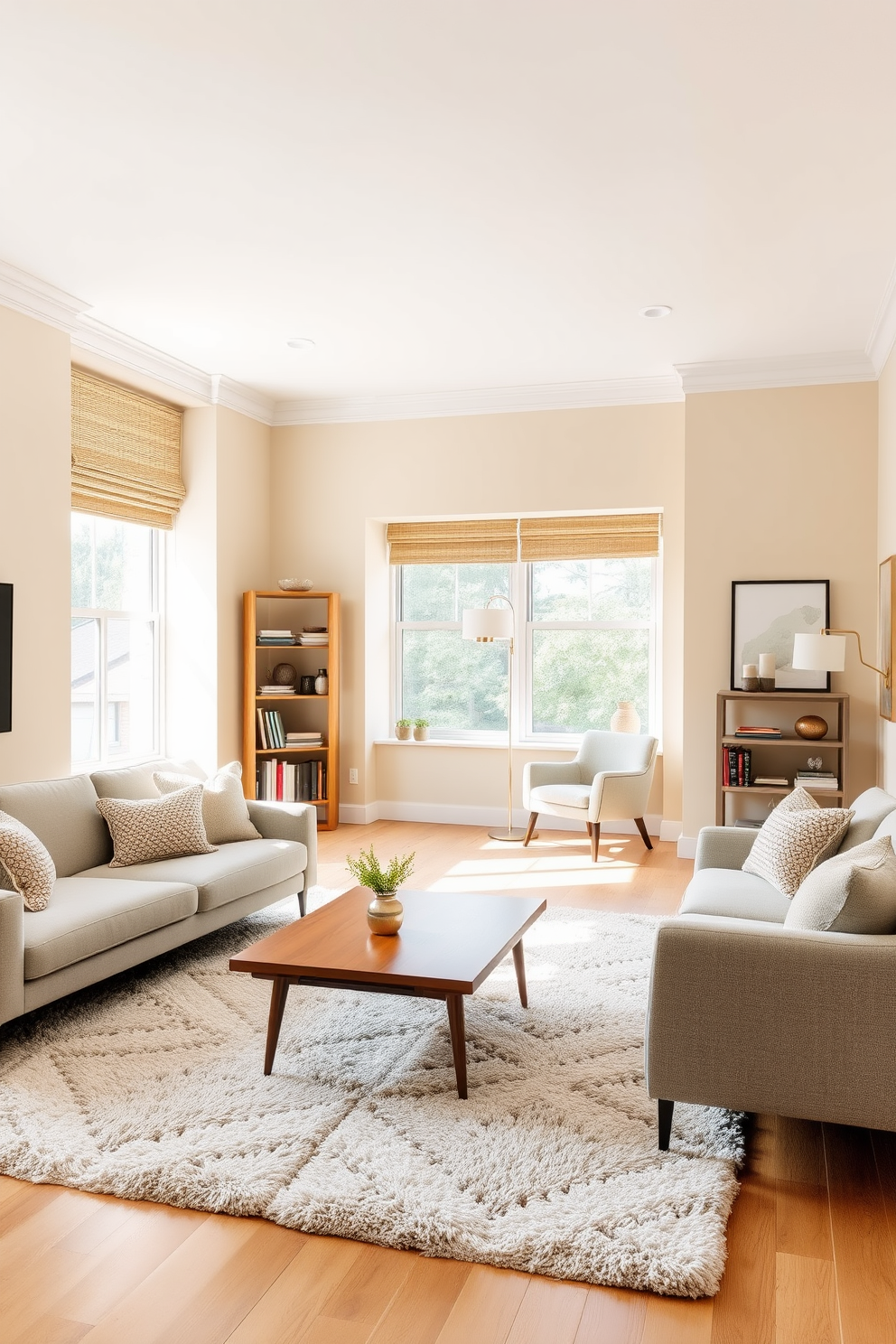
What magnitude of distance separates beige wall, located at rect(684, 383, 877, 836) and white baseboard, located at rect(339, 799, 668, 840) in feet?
3.67

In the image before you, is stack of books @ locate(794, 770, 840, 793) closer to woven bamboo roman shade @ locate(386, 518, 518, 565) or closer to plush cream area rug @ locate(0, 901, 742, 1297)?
plush cream area rug @ locate(0, 901, 742, 1297)

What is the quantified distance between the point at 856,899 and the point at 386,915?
1431 millimetres

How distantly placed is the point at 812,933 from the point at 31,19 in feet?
10.0

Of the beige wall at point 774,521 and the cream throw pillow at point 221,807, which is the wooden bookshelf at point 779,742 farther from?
the cream throw pillow at point 221,807

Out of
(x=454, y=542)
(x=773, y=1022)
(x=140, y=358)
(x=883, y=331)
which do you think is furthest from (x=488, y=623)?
(x=773, y=1022)

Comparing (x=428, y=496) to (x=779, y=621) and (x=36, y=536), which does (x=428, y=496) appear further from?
(x=36, y=536)

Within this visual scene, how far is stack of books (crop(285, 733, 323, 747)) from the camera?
21.9ft

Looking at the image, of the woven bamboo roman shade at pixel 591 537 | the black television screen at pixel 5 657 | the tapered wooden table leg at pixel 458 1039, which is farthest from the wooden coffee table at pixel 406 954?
the woven bamboo roman shade at pixel 591 537

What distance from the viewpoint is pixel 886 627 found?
504 centimetres

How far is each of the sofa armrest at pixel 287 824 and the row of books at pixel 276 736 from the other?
1.97 metres

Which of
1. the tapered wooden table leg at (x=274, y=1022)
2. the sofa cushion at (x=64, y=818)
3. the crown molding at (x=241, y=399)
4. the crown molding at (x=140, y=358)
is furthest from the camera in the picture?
the crown molding at (x=241, y=399)

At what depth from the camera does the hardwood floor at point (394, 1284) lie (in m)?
1.84

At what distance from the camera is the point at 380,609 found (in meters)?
7.12

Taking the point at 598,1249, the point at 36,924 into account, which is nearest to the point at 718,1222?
the point at 598,1249
